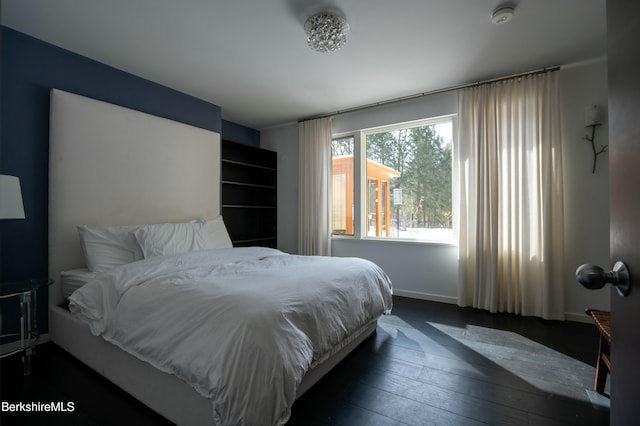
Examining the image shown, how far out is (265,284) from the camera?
1725 mm

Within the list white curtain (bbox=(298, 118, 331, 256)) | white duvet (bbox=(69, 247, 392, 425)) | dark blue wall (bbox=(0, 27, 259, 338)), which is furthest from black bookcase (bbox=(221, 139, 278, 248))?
white duvet (bbox=(69, 247, 392, 425))

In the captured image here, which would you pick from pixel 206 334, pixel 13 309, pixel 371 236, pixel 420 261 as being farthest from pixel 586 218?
pixel 13 309

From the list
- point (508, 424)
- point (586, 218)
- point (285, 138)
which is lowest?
point (508, 424)

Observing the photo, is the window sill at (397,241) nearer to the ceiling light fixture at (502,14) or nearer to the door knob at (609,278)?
the ceiling light fixture at (502,14)

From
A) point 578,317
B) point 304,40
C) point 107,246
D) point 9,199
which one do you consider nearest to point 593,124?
point 578,317

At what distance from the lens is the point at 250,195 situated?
486 cm

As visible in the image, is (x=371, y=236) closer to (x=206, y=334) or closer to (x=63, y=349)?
(x=206, y=334)

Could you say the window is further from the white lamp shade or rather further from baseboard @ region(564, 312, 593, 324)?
the white lamp shade

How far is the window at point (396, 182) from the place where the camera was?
3.63 m

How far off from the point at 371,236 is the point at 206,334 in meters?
3.08

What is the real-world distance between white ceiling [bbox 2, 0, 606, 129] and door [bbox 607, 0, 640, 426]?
5.95 ft

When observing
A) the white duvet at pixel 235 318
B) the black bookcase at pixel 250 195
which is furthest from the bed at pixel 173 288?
the black bookcase at pixel 250 195

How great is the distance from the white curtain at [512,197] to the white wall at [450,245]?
0.15 m

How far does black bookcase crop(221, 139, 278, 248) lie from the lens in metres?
4.43
